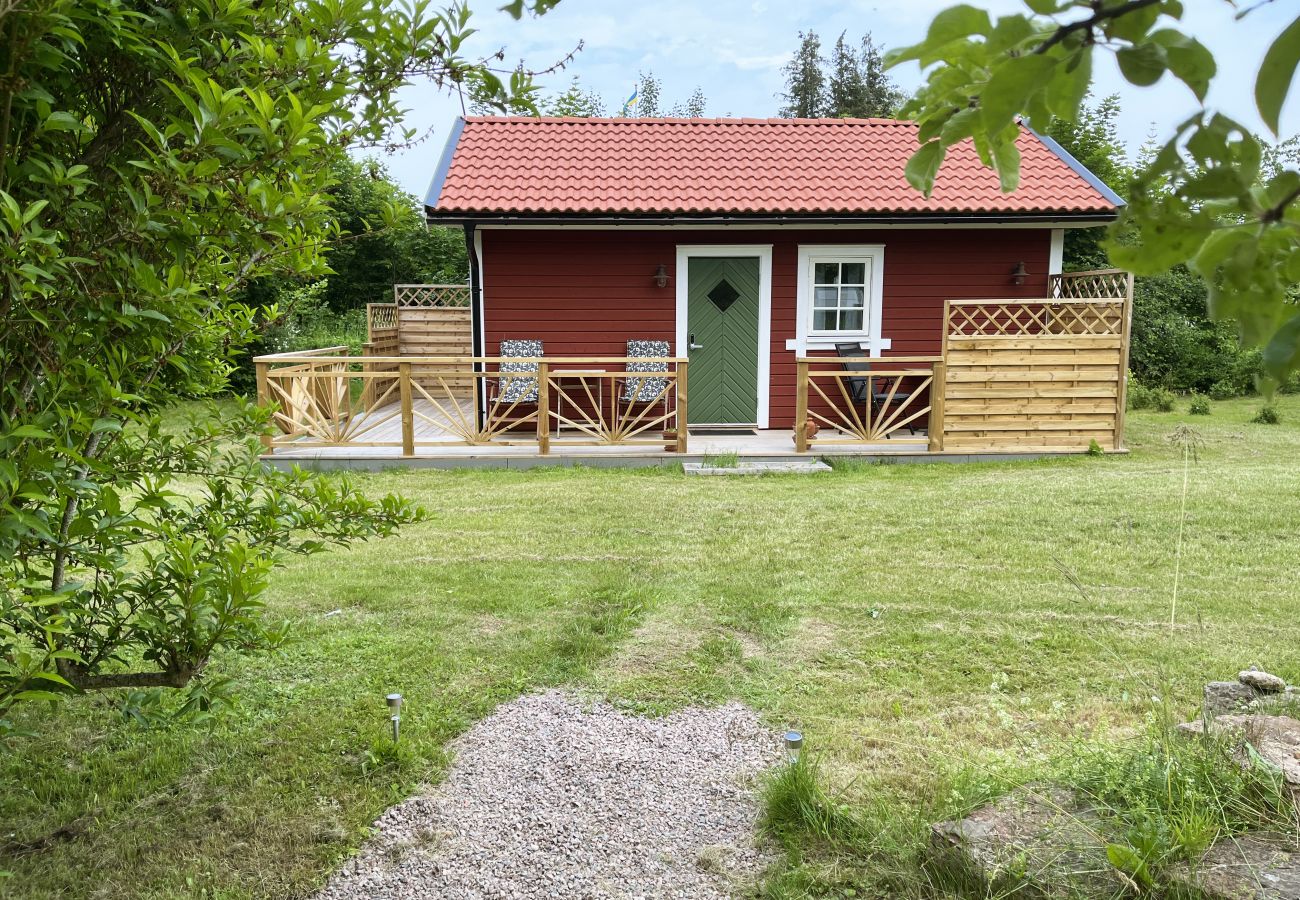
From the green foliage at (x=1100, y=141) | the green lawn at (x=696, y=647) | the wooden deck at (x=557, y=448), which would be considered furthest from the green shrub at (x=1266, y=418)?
the green foliage at (x=1100, y=141)

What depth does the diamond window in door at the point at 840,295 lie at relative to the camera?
1065 cm

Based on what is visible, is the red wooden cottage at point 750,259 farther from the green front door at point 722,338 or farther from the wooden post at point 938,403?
the wooden post at point 938,403

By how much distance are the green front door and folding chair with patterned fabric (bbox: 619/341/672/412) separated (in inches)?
16.4

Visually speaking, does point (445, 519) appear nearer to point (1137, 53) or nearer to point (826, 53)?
point (1137, 53)

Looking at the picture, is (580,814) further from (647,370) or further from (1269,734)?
(647,370)

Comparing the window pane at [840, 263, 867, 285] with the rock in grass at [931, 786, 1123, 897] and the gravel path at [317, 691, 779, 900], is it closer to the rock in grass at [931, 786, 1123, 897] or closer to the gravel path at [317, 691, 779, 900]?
the gravel path at [317, 691, 779, 900]

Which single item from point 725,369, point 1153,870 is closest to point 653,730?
point 1153,870

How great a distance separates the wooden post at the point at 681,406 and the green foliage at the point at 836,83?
88.2 ft

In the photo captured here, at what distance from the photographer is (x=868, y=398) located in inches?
362

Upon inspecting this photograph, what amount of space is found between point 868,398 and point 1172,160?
8.84 m

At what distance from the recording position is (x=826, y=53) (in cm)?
3475

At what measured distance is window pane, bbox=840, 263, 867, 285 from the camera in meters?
10.7

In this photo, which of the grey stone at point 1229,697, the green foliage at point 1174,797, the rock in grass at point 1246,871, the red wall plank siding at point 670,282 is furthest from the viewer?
the red wall plank siding at point 670,282

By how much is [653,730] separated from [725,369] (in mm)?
7714
